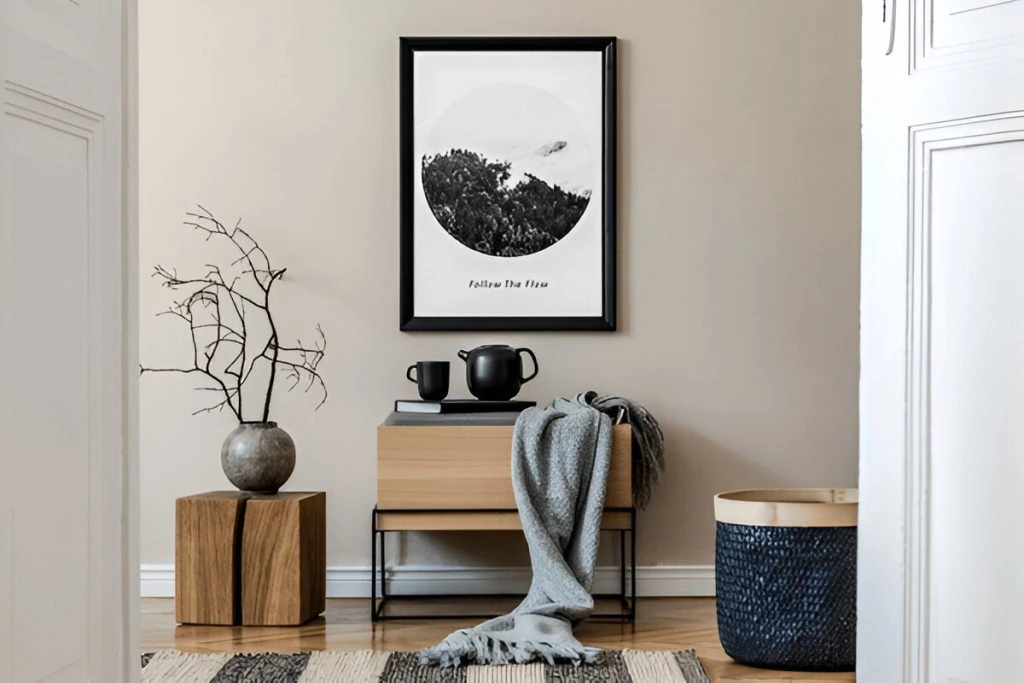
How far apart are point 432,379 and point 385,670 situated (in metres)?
0.96

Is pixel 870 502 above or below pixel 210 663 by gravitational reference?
above

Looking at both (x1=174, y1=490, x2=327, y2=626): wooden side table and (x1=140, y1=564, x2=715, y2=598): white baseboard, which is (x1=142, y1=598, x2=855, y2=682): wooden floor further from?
(x1=140, y1=564, x2=715, y2=598): white baseboard

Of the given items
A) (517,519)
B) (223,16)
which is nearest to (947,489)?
(517,519)

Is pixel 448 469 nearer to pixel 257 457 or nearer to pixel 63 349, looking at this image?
pixel 257 457

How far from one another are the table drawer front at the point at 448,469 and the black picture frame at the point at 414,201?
51 centimetres

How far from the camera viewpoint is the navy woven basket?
7.80 feet

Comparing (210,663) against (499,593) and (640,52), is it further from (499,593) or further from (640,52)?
(640,52)

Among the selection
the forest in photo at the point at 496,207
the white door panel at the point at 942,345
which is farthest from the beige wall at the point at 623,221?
the white door panel at the point at 942,345

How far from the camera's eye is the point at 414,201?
139 inches

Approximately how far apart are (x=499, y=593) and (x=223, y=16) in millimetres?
2011

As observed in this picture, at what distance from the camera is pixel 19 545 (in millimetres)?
1139

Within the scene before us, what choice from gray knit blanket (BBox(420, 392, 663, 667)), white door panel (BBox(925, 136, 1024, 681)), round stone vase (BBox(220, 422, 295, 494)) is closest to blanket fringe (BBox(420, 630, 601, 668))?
gray knit blanket (BBox(420, 392, 663, 667))

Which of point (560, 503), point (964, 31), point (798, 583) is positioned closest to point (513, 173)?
point (560, 503)

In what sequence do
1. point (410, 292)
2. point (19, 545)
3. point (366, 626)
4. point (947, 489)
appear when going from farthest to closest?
point (410, 292)
point (366, 626)
point (947, 489)
point (19, 545)
